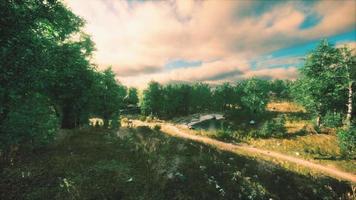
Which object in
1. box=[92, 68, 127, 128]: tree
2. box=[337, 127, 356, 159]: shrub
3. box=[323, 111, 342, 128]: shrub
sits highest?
box=[92, 68, 127, 128]: tree

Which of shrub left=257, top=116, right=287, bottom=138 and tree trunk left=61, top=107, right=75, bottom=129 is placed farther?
shrub left=257, top=116, right=287, bottom=138

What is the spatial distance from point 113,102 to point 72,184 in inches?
786

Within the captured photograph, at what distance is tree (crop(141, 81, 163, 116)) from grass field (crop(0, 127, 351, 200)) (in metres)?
52.3

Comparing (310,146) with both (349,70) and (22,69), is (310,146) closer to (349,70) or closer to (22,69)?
(349,70)

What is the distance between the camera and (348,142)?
2284cm

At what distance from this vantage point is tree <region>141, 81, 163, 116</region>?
71375 mm

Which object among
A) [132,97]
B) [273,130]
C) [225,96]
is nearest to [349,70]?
[273,130]

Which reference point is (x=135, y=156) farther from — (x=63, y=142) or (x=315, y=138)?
(x=315, y=138)

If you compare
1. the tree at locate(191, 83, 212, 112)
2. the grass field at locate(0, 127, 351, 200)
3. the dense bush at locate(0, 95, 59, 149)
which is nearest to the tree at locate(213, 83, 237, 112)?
the tree at locate(191, 83, 212, 112)

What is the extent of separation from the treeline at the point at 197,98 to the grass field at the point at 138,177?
142 ft

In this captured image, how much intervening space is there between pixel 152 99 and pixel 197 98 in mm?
22504

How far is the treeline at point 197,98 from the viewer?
5956 centimetres

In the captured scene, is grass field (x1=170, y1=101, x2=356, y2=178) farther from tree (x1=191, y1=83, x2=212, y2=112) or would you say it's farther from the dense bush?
tree (x1=191, y1=83, x2=212, y2=112)

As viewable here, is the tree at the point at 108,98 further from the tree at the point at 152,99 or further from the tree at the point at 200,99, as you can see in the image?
the tree at the point at 200,99
